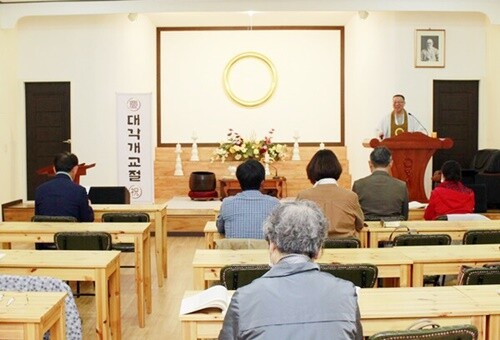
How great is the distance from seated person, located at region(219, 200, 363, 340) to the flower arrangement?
29.5 ft

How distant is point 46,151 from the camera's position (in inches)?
417

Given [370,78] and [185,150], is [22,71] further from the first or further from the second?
[370,78]

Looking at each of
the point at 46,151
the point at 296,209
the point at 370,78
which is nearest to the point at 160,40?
the point at 46,151

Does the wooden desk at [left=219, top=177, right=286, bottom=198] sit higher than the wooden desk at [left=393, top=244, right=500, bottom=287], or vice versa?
the wooden desk at [left=393, top=244, right=500, bottom=287]

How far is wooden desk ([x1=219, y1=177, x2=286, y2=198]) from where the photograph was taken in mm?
10758

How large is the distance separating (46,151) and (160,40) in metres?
2.98

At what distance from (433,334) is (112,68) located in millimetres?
8856

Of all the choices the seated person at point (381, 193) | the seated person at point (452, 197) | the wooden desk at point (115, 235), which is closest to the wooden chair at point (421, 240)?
the seated person at point (381, 193)

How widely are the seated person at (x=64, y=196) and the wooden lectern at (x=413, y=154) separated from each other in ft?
12.0

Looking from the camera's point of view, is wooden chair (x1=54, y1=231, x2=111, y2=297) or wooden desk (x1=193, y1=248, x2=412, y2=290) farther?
wooden chair (x1=54, y1=231, x2=111, y2=297)

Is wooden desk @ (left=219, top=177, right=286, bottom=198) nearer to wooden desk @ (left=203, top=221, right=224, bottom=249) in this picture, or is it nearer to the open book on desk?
wooden desk @ (left=203, top=221, right=224, bottom=249)

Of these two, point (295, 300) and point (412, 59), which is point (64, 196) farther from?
point (412, 59)

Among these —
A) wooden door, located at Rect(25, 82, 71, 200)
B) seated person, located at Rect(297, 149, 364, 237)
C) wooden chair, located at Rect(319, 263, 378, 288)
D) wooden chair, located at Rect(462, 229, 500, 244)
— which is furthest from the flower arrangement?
wooden chair, located at Rect(319, 263, 378, 288)

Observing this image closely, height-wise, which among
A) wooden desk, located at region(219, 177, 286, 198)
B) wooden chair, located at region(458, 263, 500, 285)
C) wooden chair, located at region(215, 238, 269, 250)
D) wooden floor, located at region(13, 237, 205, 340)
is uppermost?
wooden chair, located at region(215, 238, 269, 250)
